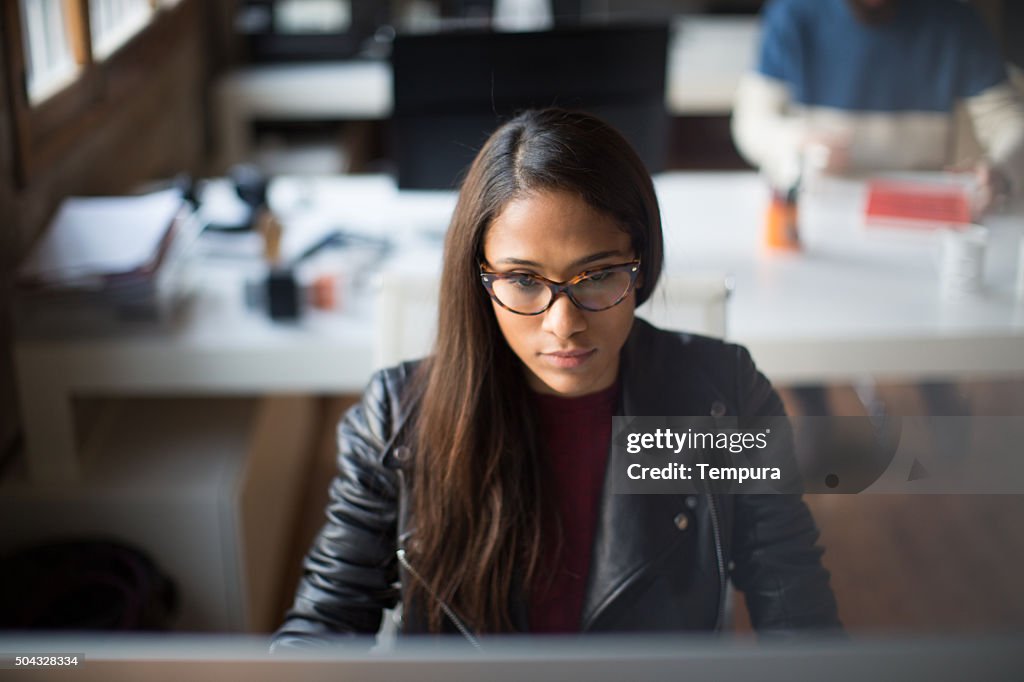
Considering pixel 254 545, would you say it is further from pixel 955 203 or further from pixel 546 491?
pixel 955 203

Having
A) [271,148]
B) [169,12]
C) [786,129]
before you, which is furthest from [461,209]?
[271,148]

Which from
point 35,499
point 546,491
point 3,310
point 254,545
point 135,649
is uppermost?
point 135,649

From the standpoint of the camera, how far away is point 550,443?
97cm

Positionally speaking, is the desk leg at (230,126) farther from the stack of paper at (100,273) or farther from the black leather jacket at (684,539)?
the black leather jacket at (684,539)

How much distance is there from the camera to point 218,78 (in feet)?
12.4

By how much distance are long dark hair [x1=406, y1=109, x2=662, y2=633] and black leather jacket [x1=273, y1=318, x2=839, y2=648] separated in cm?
3

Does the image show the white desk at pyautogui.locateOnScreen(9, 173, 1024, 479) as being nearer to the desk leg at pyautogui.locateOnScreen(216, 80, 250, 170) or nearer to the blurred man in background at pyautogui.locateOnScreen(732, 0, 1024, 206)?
the blurred man in background at pyautogui.locateOnScreen(732, 0, 1024, 206)

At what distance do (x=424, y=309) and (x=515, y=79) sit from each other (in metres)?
0.80

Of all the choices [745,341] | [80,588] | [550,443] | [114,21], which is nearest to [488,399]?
[550,443]

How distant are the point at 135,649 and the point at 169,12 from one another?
2.91 metres

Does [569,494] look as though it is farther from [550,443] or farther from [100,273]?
[100,273]

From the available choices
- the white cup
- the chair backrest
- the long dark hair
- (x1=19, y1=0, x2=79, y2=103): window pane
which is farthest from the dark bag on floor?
the white cup

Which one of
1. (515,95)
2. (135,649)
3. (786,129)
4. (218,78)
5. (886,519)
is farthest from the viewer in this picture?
(218,78)

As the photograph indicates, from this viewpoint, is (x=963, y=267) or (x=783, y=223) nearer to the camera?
(x=963, y=267)
